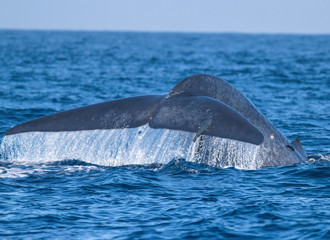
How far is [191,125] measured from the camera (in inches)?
325

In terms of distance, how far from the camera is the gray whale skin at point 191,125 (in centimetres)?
808

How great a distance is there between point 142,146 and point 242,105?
179 centimetres

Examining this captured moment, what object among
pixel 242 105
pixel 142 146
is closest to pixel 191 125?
pixel 242 105

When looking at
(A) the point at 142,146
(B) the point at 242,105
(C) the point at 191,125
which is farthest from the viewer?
(A) the point at 142,146

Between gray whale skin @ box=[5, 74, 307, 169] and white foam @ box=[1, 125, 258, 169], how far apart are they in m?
0.01

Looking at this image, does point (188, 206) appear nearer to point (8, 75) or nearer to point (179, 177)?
point (179, 177)

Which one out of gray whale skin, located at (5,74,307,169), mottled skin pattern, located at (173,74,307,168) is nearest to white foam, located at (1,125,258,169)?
gray whale skin, located at (5,74,307,169)

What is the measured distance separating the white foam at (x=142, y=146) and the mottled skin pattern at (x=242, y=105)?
0.72 feet

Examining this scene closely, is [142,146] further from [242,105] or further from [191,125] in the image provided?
[242,105]

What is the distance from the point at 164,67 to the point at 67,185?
2976 centimetres

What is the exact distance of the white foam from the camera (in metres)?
8.34

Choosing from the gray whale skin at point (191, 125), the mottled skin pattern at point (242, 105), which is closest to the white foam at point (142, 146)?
the gray whale skin at point (191, 125)

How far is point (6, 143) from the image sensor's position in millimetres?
8461

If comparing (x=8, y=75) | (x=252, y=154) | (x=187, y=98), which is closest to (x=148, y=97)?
(x=187, y=98)
